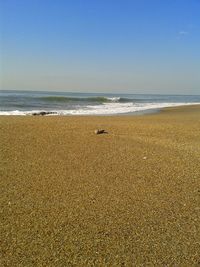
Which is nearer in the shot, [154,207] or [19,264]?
[19,264]

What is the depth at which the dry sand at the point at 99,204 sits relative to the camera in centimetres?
337

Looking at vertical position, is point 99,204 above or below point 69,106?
above

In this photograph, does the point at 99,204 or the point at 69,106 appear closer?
the point at 99,204

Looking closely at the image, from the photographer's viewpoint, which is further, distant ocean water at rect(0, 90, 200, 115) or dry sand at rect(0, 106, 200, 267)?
distant ocean water at rect(0, 90, 200, 115)

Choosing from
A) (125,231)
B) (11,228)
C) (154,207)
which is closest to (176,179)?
(154,207)

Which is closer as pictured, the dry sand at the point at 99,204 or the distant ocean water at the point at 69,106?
the dry sand at the point at 99,204

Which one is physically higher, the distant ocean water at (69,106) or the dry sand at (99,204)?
the dry sand at (99,204)

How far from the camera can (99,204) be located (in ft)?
14.9

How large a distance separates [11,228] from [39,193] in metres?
1.14

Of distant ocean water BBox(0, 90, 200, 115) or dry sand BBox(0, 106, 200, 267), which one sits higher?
dry sand BBox(0, 106, 200, 267)

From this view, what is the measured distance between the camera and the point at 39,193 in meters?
4.90

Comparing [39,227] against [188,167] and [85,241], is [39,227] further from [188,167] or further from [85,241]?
[188,167]

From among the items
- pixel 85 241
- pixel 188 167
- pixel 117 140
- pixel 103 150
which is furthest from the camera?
pixel 117 140

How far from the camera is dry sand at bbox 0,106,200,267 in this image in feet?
11.0
